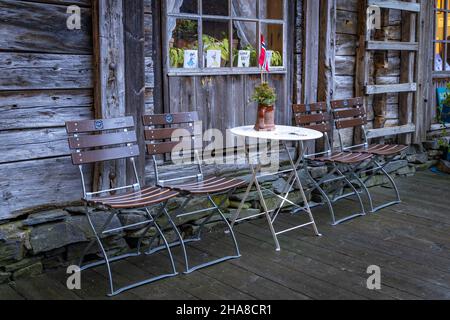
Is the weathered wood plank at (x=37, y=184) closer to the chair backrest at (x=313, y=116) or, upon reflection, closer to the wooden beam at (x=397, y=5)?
the chair backrest at (x=313, y=116)

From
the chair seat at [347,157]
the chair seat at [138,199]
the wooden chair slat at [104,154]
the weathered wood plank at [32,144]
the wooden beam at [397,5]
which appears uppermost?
the wooden beam at [397,5]

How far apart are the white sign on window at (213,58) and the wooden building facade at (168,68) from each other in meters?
0.04

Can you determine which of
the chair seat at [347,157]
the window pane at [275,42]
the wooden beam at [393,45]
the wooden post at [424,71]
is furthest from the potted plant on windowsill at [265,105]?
the wooden post at [424,71]

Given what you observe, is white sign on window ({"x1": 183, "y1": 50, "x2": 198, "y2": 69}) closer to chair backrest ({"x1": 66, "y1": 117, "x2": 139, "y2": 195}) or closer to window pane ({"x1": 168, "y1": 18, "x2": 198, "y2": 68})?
window pane ({"x1": 168, "y1": 18, "x2": 198, "y2": 68})

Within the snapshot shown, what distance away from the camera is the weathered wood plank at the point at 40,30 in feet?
11.4

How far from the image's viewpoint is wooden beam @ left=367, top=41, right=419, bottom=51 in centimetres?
582

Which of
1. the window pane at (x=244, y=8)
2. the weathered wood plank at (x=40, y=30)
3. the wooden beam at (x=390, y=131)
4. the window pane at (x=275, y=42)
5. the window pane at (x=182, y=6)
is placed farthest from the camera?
the wooden beam at (x=390, y=131)

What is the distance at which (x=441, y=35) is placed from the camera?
23.6 ft

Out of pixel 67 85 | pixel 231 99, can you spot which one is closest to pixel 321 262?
pixel 231 99

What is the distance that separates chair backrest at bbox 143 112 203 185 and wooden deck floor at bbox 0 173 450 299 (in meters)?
0.71

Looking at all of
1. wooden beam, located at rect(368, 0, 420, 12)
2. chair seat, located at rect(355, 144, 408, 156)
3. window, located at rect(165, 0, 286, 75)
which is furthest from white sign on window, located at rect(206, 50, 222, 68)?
wooden beam, located at rect(368, 0, 420, 12)

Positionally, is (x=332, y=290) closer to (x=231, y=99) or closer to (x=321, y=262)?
(x=321, y=262)

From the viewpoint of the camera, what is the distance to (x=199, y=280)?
11.5 feet

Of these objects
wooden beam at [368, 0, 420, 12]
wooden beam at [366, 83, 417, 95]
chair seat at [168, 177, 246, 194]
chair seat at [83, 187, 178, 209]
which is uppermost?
wooden beam at [368, 0, 420, 12]
